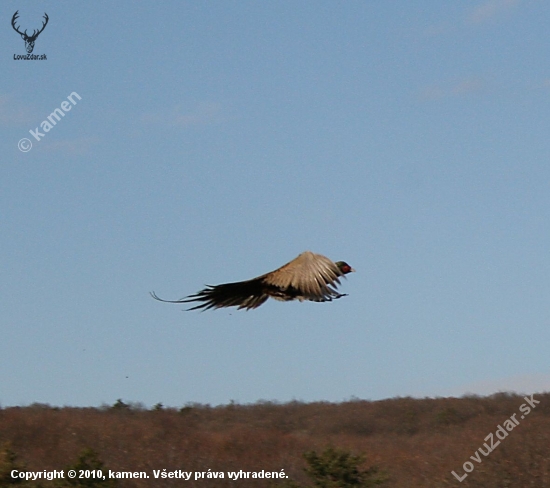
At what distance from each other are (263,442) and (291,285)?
18.3 metres

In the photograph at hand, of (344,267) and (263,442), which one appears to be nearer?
(344,267)

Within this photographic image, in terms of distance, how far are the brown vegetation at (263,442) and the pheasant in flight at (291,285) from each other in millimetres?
8955

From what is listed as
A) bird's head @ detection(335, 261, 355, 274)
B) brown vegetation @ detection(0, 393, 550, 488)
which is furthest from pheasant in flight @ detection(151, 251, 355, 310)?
brown vegetation @ detection(0, 393, 550, 488)

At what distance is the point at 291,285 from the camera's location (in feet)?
27.6

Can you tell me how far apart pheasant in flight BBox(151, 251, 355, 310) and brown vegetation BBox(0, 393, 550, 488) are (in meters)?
8.96

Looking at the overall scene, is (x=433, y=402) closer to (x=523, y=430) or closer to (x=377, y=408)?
(x=377, y=408)

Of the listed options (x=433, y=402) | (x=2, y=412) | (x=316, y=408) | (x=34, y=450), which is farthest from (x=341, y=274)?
(x=433, y=402)

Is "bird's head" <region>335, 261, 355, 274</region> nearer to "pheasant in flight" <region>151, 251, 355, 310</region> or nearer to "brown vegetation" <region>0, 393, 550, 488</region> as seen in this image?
"pheasant in flight" <region>151, 251, 355, 310</region>

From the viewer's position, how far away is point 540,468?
22.2 meters

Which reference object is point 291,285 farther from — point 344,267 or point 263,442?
point 263,442

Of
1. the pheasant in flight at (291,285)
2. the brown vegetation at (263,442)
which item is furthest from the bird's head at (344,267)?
the brown vegetation at (263,442)

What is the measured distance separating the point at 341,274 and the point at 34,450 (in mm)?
19594

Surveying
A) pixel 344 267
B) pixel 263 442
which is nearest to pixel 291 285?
pixel 344 267

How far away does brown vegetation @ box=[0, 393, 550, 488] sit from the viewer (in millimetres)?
21938
